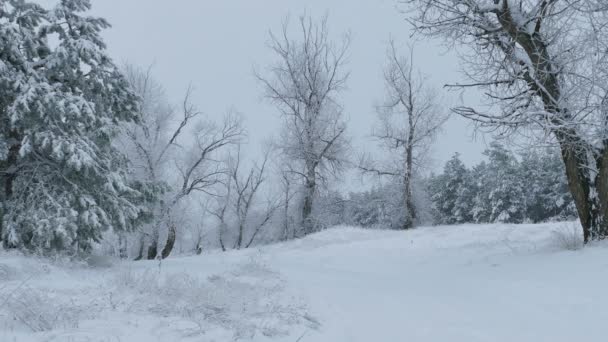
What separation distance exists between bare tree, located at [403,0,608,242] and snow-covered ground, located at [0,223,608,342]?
139 centimetres

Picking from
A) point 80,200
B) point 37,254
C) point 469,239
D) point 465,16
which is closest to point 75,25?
point 80,200

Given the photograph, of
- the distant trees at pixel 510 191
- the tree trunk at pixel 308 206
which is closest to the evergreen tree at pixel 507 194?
the distant trees at pixel 510 191

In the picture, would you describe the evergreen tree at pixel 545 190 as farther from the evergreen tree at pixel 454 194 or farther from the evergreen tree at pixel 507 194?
the evergreen tree at pixel 454 194

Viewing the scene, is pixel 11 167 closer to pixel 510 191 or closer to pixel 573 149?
pixel 573 149

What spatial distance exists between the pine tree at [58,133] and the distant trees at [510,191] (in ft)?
109

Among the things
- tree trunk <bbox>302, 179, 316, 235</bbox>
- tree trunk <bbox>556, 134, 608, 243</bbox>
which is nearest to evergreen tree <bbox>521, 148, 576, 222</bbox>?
tree trunk <bbox>302, 179, 316, 235</bbox>

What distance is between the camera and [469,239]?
498 inches

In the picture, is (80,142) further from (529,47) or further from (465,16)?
(529,47)

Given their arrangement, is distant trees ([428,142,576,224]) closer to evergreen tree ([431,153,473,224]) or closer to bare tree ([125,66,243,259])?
evergreen tree ([431,153,473,224])

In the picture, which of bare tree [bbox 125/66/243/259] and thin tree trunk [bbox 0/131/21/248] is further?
bare tree [bbox 125/66/243/259]

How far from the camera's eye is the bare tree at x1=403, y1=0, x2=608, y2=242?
6711mm

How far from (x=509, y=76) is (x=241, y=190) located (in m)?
26.4

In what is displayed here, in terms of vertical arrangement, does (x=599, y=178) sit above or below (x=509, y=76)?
below

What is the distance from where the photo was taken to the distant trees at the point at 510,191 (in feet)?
119
